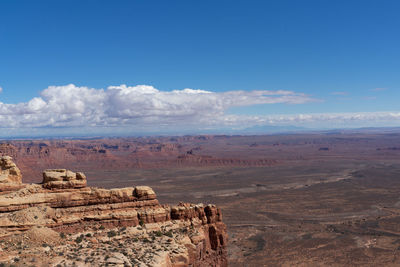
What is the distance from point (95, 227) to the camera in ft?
63.7

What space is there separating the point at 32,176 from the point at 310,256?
401 feet

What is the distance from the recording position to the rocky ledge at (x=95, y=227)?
15.6 meters

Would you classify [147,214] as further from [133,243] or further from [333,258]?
[333,258]

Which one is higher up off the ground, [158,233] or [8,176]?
[8,176]

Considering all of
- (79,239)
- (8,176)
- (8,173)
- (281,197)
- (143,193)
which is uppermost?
(8,173)

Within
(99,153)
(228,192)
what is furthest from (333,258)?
(99,153)

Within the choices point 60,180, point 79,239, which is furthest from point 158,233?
point 60,180

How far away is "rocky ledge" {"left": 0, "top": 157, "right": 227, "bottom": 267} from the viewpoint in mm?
15602

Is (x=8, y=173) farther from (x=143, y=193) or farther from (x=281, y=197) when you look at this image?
(x=281, y=197)

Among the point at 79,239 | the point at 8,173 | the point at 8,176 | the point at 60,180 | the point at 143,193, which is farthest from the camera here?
the point at 143,193

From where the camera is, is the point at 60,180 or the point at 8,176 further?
the point at 8,176

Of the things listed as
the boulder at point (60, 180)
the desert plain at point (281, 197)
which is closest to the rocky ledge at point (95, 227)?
the boulder at point (60, 180)

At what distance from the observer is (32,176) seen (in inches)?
4993

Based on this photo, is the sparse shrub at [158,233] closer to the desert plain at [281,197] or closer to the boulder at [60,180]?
the boulder at [60,180]
